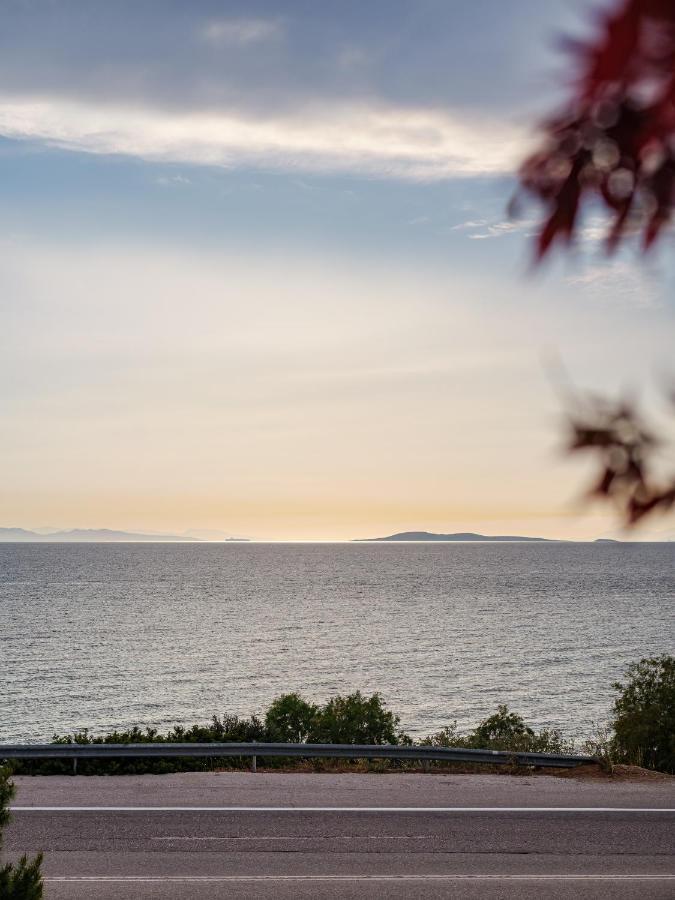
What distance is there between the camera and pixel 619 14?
1.13 m

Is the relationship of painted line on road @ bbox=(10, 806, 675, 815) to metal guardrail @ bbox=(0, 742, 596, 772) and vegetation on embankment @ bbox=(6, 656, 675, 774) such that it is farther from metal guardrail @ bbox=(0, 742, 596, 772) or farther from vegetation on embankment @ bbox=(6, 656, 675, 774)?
vegetation on embankment @ bbox=(6, 656, 675, 774)

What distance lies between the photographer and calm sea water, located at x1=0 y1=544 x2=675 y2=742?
1946 inches

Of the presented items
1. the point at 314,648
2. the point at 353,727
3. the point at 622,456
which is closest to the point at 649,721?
the point at 353,727

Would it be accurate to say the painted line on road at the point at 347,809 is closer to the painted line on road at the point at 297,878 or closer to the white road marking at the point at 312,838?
the white road marking at the point at 312,838

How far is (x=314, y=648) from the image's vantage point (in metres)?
75.2

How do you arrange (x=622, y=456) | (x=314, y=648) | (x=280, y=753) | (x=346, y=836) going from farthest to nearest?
(x=314, y=648)
(x=280, y=753)
(x=346, y=836)
(x=622, y=456)

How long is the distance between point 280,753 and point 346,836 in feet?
13.1

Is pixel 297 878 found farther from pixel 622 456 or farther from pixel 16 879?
pixel 622 456

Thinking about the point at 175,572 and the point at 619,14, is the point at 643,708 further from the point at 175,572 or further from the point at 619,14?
the point at 175,572

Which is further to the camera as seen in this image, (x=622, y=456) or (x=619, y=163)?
(x=622, y=456)

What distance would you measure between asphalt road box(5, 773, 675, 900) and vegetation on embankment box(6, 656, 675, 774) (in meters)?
0.78

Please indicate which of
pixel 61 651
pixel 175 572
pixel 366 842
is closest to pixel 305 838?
pixel 366 842

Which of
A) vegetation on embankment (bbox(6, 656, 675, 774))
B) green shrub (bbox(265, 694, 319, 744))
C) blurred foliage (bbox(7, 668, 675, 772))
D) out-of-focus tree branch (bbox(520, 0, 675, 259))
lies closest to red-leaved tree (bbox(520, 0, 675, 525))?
out-of-focus tree branch (bbox(520, 0, 675, 259))

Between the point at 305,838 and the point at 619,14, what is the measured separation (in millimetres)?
12481
